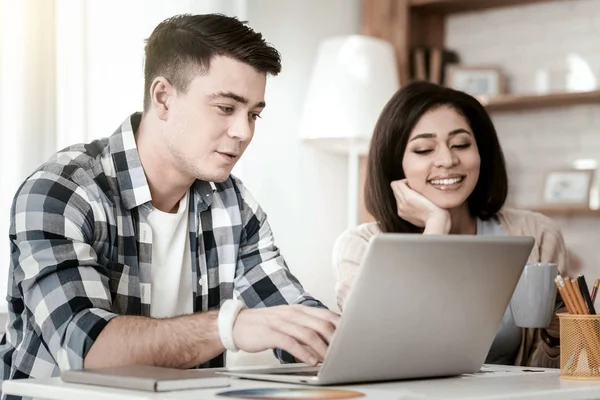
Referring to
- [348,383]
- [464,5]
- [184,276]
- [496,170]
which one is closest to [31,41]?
[184,276]

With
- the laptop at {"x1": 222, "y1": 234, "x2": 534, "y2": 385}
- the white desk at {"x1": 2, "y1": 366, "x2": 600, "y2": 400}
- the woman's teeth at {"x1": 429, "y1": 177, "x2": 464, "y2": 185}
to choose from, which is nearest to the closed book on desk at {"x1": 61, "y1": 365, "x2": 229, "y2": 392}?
the white desk at {"x1": 2, "y1": 366, "x2": 600, "y2": 400}

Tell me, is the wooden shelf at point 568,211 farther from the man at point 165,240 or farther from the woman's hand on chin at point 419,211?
the man at point 165,240

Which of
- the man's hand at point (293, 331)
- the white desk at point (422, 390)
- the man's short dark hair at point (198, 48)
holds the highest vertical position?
the man's short dark hair at point (198, 48)

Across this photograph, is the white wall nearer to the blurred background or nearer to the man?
the blurred background

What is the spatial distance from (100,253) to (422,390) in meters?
0.71

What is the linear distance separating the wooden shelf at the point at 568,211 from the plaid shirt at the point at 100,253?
2177 mm

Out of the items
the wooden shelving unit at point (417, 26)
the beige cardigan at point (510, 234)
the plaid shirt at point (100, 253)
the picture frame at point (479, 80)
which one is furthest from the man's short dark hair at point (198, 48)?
the picture frame at point (479, 80)

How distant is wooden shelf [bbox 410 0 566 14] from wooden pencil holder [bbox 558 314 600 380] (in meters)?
2.94

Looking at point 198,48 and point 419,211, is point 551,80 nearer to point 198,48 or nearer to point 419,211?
point 419,211

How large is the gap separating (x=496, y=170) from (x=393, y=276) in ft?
4.81

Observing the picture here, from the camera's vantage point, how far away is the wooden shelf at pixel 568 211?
3.86m

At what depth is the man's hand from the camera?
133cm

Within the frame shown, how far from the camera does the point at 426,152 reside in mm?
2518

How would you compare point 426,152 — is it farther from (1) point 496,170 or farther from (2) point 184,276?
(2) point 184,276
